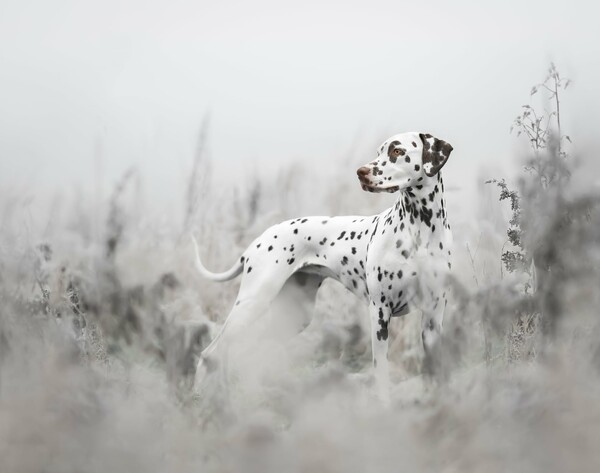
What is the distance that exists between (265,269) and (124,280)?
1.49 metres

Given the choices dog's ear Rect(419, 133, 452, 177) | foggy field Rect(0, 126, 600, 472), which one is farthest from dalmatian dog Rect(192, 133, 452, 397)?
foggy field Rect(0, 126, 600, 472)

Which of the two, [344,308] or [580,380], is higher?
[580,380]

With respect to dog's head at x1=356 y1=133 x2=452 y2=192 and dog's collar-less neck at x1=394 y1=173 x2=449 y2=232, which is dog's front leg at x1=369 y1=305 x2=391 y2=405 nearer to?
dog's collar-less neck at x1=394 y1=173 x2=449 y2=232

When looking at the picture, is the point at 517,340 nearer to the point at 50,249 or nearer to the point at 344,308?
the point at 344,308

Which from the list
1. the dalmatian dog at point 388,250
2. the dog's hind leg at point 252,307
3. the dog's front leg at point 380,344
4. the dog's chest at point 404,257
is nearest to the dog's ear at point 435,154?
the dalmatian dog at point 388,250

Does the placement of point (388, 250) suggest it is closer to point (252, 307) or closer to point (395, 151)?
point (395, 151)

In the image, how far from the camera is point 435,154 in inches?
125

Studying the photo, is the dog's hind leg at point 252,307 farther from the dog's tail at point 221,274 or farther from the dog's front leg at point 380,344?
the dog's front leg at point 380,344

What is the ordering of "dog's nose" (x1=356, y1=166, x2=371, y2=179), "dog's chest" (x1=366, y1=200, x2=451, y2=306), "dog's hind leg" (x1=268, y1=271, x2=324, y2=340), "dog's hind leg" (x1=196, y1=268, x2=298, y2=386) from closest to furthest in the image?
1. "dog's nose" (x1=356, y1=166, x2=371, y2=179)
2. "dog's chest" (x1=366, y1=200, x2=451, y2=306)
3. "dog's hind leg" (x1=196, y1=268, x2=298, y2=386)
4. "dog's hind leg" (x1=268, y1=271, x2=324, y2=340)

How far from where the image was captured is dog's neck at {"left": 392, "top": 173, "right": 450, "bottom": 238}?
128 inches

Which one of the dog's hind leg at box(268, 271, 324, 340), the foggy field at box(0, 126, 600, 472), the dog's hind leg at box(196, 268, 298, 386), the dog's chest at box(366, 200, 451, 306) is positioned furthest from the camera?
the dog's hind leg at box(268, 271, 324, 340)

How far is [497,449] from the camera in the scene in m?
1.41

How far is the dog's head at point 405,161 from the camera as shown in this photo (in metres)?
3.15

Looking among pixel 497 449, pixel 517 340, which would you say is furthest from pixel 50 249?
pixel 497 449
